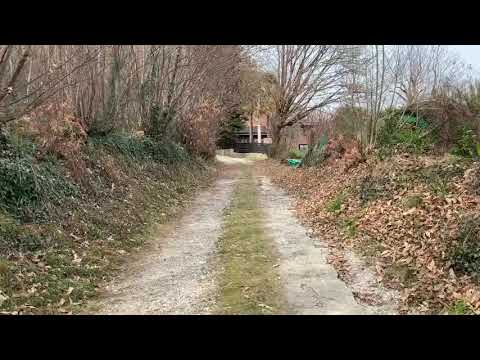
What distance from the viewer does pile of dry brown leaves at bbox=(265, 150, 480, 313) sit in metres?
5.16

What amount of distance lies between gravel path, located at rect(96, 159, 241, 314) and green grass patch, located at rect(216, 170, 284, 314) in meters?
0.23

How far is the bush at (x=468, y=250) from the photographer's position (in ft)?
17.4

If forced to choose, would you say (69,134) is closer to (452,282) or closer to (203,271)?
(203,271)

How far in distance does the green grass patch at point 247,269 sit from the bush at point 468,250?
2.42 m

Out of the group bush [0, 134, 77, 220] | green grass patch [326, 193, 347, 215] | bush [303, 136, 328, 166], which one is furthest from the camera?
bush [303, 136, 328, 166]

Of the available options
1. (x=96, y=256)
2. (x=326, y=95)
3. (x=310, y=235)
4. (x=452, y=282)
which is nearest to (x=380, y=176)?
(x=310, y=235)

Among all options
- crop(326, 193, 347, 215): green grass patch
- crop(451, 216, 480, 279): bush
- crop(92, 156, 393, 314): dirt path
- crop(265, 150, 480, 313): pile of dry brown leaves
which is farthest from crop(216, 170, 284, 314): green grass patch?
crop(451, 216, 480, 279): bush

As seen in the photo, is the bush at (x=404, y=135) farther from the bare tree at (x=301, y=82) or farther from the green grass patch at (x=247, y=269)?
the bare tree at (x=301, y=82)

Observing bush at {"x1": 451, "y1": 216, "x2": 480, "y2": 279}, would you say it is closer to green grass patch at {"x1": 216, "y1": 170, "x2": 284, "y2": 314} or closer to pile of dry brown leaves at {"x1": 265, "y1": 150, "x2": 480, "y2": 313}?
pile of dry brown leaves at {"x1": 265, "y1": 150, "x2": 480, "y2": 313}

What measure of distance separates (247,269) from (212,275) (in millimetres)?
557

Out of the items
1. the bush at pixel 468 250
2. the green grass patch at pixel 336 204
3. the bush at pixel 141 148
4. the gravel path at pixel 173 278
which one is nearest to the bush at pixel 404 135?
the green grass patch at pixel 336 204

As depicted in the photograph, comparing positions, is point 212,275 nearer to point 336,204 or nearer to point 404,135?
point 336,204

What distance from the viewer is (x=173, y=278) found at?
243 inches
